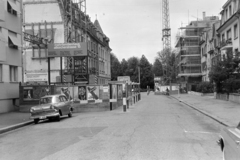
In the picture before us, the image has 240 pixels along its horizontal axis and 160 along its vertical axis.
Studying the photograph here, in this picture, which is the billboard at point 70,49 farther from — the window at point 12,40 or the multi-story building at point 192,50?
the multi-story building at point 192,50

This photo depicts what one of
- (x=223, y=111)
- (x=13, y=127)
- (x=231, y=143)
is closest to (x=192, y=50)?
(x=223, y=111)

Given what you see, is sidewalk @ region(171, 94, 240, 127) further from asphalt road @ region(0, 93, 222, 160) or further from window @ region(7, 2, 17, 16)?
window @ region(7, 2, 17, 16)

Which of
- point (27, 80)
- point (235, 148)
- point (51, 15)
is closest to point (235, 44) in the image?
point (51, 15)

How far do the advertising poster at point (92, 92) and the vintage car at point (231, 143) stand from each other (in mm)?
18377

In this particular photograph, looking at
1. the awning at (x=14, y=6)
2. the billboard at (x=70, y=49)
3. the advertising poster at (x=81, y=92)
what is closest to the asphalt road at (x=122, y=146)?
the advertising poster at (x=81, y=92)

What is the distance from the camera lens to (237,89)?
26062mm

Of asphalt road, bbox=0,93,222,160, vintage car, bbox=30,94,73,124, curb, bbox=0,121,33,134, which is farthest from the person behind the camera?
vintage car, bbox=30,94,73,124

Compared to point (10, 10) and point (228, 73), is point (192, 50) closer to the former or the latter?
point (228, 73)

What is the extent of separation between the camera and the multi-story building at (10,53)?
70.3 feet

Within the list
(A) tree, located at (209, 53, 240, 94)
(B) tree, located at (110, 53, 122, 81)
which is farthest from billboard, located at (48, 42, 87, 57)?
(B) tree, located at (110, 53, 122, 81)

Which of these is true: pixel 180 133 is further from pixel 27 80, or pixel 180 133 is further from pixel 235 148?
pixel 27 80

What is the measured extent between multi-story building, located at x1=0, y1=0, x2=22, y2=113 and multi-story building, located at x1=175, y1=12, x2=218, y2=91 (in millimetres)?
49601

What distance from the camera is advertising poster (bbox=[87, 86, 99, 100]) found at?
2277cm

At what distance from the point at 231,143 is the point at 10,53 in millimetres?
21353
